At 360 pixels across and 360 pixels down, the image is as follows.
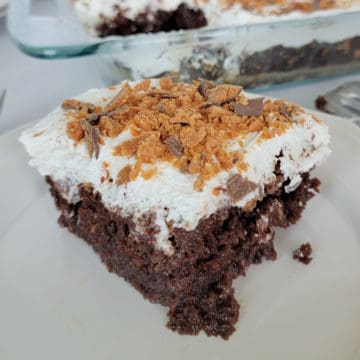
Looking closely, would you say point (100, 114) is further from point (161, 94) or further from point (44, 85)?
Answer: point (44, 85)

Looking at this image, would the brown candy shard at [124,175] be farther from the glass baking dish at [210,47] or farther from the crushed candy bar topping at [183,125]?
the glass baking dish at [210,47]

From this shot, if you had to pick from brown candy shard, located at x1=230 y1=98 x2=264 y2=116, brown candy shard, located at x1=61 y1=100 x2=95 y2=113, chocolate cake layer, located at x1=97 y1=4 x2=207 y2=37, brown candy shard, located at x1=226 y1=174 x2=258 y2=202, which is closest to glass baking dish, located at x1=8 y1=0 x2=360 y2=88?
chocolate cake layer, located at x1=97 y1=4 x2=207 y2=37

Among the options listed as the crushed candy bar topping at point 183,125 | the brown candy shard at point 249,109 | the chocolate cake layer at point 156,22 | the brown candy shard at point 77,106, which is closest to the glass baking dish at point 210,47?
the chocolate cake layer at point 156,22

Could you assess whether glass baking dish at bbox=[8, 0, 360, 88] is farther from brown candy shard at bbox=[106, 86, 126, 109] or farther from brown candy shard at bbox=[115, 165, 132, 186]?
brown candy shard at bbox=[115, 165, 132, 186]

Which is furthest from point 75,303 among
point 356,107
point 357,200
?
point 356,107

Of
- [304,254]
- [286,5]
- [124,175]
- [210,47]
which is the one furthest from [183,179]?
[286,5]
